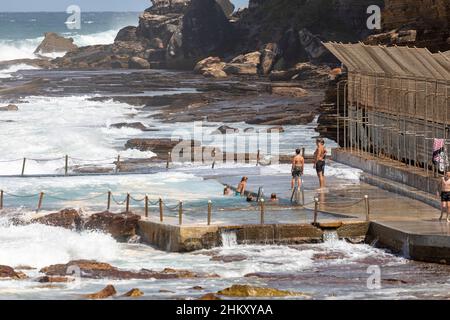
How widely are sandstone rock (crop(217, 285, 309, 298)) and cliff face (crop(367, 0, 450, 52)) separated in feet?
72.1

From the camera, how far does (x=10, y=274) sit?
2638 cm

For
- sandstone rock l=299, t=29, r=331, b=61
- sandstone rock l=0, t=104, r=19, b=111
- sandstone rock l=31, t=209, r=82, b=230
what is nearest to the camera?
sandstone rock l=31, t=209, r=82, b=230

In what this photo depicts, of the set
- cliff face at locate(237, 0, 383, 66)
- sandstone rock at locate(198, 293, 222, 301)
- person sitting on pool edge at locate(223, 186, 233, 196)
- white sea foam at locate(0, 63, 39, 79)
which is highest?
cliff face at locate(237, 0, 383, 66)

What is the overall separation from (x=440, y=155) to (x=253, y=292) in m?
10.2

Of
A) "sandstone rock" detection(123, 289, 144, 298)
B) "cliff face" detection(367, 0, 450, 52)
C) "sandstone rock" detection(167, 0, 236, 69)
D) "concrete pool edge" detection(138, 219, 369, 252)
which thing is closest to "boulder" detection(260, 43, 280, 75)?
"sandstone rock" detection(167, 0, 236, 69)

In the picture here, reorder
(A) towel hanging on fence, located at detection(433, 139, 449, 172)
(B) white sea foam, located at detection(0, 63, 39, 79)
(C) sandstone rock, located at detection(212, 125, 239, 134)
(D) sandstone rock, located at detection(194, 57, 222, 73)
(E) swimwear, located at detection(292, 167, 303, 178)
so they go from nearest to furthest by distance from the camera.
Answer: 1. (A) towel hanging on fence, located at detection(433, 139, 449, 172)
2. (E) swimwear, located at detection(292, 167, 303, 178)
3. (C) sandstone rock, located at detection(212, 125, 239, 134)
4. (D) sandstone rock, located at detection(194, 57, 222, 73)
5. (B) white sea foam, located at detection(0, 63, 39, 79)

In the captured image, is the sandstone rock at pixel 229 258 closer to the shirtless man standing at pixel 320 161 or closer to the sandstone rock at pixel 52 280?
the sandstone rock at pixel 52 280

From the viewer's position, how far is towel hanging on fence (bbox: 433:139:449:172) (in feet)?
107

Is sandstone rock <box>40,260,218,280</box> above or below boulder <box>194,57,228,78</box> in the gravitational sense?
above

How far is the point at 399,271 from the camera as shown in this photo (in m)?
26.6

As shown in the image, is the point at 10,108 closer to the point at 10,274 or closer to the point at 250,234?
the point at 250,234

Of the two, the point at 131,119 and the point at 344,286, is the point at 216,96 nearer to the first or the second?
the point at 131,119

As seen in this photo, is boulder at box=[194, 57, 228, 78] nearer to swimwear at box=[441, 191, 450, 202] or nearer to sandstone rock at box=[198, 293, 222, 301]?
swimwear at box=[441, 191, 450, 202]

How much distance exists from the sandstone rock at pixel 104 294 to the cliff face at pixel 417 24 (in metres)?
22.9
